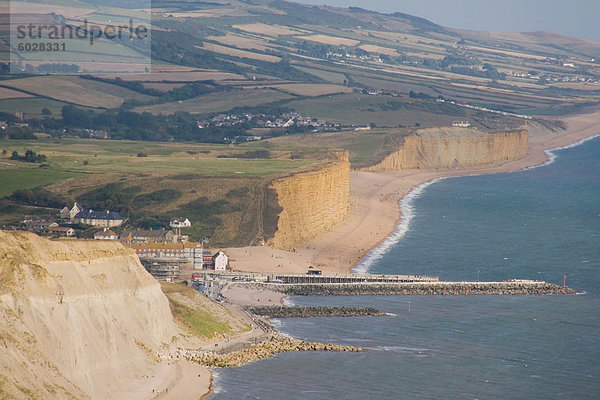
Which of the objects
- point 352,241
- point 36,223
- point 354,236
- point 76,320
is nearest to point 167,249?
point 36,223

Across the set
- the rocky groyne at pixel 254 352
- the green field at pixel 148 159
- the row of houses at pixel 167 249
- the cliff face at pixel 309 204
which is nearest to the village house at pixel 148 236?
the row of houses at pixel 167 249

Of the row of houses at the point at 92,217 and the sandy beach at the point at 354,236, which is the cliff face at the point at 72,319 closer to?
the sandy beach at the point at 354,236

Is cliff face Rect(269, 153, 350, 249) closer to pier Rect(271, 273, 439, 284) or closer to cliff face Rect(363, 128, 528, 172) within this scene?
pier Rect(271, 273, 439, 284)

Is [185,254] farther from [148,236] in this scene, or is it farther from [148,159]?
[148,159]

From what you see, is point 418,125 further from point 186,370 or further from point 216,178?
point 186,370

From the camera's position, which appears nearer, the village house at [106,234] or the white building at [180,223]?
the village house at [106,234]

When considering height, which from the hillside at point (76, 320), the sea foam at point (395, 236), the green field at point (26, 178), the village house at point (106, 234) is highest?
the hillside at point (76, 320)

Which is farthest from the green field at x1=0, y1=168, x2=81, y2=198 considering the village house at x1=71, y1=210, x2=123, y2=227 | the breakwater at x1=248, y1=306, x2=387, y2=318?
the breakwater at x1=248, y1=306, x2=387, y2=318
